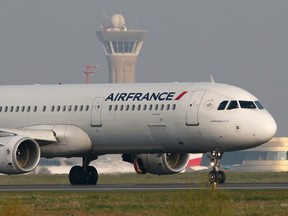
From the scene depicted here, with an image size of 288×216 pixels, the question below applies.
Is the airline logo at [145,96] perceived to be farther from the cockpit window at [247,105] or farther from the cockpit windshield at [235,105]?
the cockpit window at [247,105]

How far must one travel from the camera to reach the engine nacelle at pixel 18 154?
178ft

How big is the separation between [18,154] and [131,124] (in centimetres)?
527

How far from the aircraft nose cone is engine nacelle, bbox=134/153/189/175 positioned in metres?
6.06

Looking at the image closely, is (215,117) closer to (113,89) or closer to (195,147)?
(195,147)

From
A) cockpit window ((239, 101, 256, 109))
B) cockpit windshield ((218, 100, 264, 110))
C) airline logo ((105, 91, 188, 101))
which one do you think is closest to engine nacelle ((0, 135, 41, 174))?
airline logo ((105, 91, 188, 101))

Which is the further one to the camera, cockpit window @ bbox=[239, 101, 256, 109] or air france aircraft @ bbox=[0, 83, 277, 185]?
cockpit window @ bbox=[239, 101, 256, 109]

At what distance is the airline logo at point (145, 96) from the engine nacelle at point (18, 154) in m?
4.43

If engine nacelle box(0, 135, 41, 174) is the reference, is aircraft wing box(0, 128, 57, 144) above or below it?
above

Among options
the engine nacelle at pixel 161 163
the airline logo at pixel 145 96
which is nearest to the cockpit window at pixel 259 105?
the airline logo at pixel 145 96

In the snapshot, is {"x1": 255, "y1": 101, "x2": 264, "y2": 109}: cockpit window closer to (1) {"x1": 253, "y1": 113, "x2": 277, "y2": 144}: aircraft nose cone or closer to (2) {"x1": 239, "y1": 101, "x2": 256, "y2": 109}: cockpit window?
(2) {"x1": 239, "y1": 101, "x2": 256, "y2": 109}: cockpit window

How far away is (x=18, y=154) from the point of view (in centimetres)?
5562

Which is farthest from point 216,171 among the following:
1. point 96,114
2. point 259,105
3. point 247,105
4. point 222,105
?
point 96,114

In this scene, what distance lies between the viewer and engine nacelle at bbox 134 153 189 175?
59.1 metres

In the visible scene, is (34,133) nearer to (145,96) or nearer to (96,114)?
(96,114)
